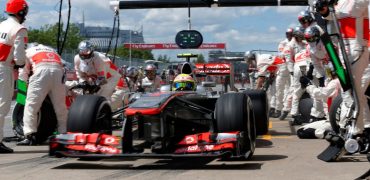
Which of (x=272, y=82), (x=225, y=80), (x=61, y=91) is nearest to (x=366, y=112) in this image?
(x=61, y=91)

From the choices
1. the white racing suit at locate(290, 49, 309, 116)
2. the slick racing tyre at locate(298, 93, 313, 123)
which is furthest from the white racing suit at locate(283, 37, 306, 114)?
the slick racing tyre at locate(298, 93, 313, 123)

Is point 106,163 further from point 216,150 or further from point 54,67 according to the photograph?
point 54,67

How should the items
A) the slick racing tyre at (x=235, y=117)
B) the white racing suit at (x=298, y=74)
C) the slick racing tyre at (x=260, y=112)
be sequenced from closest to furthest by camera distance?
the slick racing tyre at (x=235, y=117) < the slick racing tyre at (x=260, y=112) < the white racing suit at (x=298, y=74)

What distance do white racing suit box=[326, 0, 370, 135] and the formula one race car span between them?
1164mm

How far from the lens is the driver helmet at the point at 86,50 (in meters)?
10.8

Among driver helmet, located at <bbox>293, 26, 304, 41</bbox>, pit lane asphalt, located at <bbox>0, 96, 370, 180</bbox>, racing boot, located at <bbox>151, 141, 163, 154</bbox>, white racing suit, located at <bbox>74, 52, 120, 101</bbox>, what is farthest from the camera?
driver helmet, located at <bbox>293, 26, 304, 41</bbox>

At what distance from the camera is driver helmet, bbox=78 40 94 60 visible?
10.8 meters

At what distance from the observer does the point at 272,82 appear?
16.5m

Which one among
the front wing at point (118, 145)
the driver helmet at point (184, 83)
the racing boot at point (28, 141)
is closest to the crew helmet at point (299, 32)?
the driver helmet at point (184, 83)

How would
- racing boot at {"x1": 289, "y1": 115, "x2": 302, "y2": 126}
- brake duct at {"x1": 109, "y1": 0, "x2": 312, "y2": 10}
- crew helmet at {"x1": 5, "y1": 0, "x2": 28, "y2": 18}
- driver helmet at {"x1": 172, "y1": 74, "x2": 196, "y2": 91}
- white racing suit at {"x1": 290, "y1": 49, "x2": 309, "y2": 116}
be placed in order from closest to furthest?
crew helmet at {"x1": 5, "y1": 0, "x2": 28, "y2": 18} < driver helmet at {"x1": 172, "y1": 74, "x2": 196, "y2": 91} < racing boot at {"x1": 289, "y1": 115, "x2": 302, "y2": 126} < white racing suit at {"x1": 290, "y1": 49, "x2": 309, "y2": 116} < brake duct at {"x1": 109, "y1": 0, "x2": 312, "y2": 10}

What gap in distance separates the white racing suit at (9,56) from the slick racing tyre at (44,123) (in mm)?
1068

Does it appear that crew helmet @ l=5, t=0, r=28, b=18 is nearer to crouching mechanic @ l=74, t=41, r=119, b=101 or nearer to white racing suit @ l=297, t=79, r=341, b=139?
crouching mechanic @ l=74, t=41, r=119, b=101

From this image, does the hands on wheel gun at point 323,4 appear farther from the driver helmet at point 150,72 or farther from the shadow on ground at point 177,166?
the driver helmet at point 150,72

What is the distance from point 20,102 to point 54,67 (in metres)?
1.04
